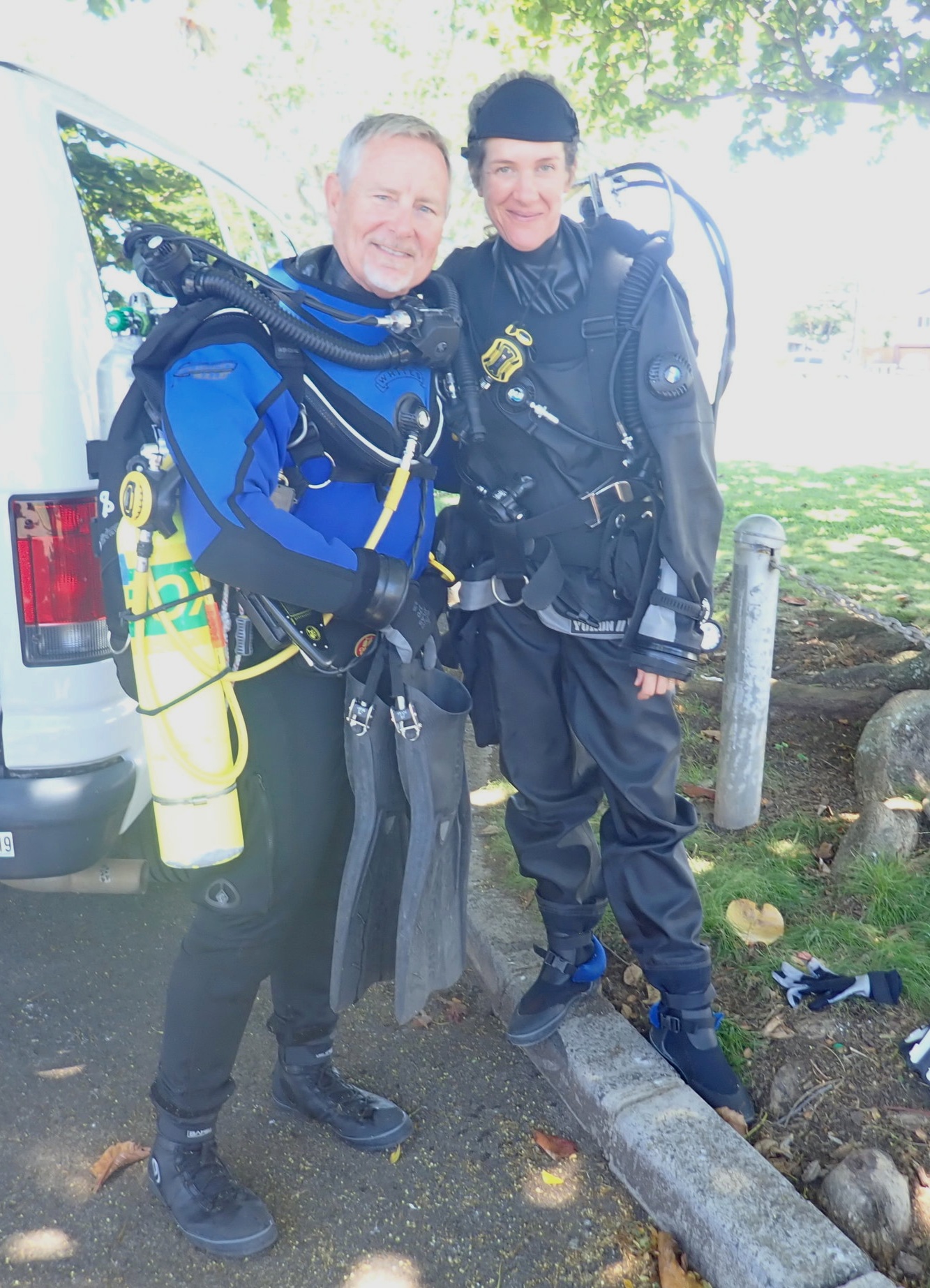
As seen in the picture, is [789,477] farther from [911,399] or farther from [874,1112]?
[911,399]

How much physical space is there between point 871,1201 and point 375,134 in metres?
2.25

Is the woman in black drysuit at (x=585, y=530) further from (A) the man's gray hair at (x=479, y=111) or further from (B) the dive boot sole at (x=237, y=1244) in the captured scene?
(B) the dive boot sole at (x=237, y=1244)

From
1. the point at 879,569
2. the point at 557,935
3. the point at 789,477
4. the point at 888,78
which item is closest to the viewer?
the point at 557,935

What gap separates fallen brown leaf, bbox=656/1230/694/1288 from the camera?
1949 mm

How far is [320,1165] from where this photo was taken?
2.27 metres

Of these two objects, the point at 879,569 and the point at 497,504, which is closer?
the point at 497,504

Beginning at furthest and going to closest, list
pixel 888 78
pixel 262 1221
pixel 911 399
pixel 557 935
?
Answer: pixel 911 399, pixel 888 78, pixel 557 935, pixel 262 1221

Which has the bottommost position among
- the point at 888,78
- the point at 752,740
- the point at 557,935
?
the point at 557,935

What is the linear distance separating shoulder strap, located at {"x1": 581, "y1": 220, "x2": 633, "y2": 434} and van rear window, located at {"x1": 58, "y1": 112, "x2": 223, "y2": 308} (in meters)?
1.00

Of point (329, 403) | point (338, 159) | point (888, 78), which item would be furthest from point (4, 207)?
point (888, 78)

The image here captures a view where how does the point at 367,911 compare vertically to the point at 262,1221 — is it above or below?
above

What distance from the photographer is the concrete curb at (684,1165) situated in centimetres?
186

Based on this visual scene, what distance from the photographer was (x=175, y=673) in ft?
5.92

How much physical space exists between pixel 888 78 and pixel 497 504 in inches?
185
